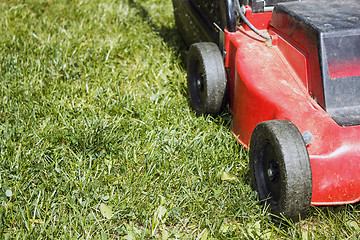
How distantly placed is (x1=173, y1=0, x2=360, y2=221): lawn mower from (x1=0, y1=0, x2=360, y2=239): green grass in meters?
0.14

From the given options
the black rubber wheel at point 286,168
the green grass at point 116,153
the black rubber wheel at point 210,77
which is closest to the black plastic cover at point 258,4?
the black rubber wheel at point 210,77

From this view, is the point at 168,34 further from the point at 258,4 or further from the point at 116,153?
the point at 116,153

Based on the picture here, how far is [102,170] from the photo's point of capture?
2.02 meters

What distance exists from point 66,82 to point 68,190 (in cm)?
104

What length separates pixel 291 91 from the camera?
187 cm

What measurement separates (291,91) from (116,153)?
0.87 metres

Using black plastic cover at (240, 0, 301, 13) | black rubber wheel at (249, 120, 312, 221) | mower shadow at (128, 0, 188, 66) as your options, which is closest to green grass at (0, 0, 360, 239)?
mower shadow at (128, 0, 188, 66)

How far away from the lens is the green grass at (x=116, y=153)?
5.78 feet

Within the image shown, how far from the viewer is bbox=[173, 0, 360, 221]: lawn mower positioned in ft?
→ 5.25

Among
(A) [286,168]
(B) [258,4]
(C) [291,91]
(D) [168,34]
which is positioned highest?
(B) [258,4]

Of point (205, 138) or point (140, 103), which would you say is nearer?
point (205, 138)

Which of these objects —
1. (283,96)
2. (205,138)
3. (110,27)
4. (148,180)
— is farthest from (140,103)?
(110,27)

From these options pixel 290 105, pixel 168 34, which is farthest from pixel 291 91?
pixel 168 34

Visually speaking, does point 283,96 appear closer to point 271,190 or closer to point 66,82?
point 271,190
